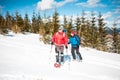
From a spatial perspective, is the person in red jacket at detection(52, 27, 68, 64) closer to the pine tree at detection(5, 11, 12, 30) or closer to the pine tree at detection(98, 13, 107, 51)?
the pine tree at detection(98, 13, 107, 51)

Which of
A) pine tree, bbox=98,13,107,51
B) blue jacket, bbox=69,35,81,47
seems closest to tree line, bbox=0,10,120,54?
pine tree, bbox=98,13,107,51

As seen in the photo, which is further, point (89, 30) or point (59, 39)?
point (89, 30)

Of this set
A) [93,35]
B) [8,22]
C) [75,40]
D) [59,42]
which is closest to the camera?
[59,42]

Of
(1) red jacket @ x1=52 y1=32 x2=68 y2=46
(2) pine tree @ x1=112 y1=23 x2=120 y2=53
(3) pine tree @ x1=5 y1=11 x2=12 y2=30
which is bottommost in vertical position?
(2) pine tree @ x1=112 y1=23 x2=120 y2=53

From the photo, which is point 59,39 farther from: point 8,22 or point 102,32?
point 8,22

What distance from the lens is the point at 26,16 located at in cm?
6212

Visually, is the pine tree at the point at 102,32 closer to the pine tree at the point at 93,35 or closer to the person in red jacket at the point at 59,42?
the pine tree at the point at 93,35

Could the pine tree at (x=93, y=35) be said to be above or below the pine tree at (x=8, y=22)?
below

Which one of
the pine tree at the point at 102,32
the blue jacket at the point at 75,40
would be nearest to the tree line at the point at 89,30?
the pine tree at the point at 102,32

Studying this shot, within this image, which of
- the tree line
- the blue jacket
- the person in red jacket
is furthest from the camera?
the tree line

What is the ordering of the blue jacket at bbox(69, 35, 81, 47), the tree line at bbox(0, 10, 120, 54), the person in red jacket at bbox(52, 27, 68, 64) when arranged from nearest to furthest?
the person in red jacket at bbox(52, 27, 68, 64), the blue jacket at bbox(69, 35, 81, 47), the tree line at bbox(0, 10, 120, 54)

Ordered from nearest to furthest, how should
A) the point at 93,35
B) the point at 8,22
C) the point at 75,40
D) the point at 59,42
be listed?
the point at 59,42, the point at 75,40, the point at 93,35, the point at 8,22

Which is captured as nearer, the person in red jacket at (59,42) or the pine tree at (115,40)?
the person in red jacket at (59,42)

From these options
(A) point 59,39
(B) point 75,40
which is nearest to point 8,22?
(B) point 75,40
